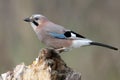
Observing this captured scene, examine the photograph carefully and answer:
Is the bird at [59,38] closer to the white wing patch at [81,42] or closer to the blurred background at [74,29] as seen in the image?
the white wing patch at [81,42]

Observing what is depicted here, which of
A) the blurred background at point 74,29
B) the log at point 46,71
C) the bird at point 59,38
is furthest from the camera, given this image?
the blurred background at point 74,29

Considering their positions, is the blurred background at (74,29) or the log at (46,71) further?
the blurred background at (74,29)

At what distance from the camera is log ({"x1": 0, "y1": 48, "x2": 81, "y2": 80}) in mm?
6438

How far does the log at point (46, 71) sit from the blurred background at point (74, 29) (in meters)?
4.99

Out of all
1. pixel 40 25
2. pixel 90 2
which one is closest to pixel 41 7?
pixel 90 2

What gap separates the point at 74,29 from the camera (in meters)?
12.4

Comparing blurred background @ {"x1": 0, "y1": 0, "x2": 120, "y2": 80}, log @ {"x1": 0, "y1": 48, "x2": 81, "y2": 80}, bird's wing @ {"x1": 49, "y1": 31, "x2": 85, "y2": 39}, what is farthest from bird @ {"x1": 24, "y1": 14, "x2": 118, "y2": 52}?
blurred background @ {"x1": 0, "y1": 0, "x2": 120, "y2": 80}

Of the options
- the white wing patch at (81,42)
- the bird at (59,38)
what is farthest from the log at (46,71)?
the white wing patch at (81,42)

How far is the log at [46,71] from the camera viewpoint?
6.44m

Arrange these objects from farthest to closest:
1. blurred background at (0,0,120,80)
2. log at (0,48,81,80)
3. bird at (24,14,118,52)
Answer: blurred background at (0,0,120,80), bird at (24,14,118,52), log at (0,48,81,80)

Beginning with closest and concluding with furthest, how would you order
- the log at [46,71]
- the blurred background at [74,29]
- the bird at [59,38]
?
1. the log at [46,71]
2. the bird at [59,38]
3. the blurred background at [74,29]

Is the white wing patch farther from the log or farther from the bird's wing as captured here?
the log

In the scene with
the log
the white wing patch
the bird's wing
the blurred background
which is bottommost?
the blurred background

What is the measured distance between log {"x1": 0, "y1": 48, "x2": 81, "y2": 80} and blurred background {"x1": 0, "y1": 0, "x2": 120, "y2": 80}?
4.99m
